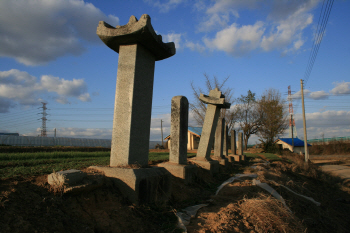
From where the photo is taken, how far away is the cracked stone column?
142 inches

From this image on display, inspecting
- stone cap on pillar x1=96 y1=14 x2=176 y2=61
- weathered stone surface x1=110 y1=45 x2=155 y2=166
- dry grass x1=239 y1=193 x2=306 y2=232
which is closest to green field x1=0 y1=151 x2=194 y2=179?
weathered stone surface x1=110 y1=45 x2=155 y2=166

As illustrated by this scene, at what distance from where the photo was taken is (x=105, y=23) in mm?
Result: 3830

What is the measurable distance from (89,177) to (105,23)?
262cm

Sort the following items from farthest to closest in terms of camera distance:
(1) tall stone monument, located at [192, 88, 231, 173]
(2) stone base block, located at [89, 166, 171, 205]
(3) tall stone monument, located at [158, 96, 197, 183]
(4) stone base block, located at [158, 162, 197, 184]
Result: (1) tall stone monument, located at [192, 88, 231, 173]
(3) tall stone monument, located at [158, 96, 197, 183]
(4) stone base block, located at [158, 162, 197, 184]
(2) stone base block, located at [89, 166, 171, 205]

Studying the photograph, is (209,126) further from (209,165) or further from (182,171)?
(182,171)

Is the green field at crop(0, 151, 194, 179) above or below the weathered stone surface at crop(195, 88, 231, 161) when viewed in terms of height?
below

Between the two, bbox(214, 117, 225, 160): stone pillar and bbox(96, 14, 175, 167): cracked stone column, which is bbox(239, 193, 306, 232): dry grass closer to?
bbox(96, 14, 175, 167): cracked stone column

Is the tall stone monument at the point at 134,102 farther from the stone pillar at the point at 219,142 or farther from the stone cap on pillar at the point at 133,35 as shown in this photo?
the stone pillar at the point at 219,142

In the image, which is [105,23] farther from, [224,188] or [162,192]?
[224,188]

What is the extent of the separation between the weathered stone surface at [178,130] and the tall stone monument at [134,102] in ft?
5.29

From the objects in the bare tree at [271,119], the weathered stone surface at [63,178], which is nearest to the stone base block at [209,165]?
the weathered stone surface at [63,178]

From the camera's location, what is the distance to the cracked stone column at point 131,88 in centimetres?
360

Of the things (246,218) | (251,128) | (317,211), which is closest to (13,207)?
(246,218)

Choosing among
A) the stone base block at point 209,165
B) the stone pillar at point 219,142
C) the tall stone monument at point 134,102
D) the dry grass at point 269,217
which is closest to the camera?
the dry grass at point 269,217
